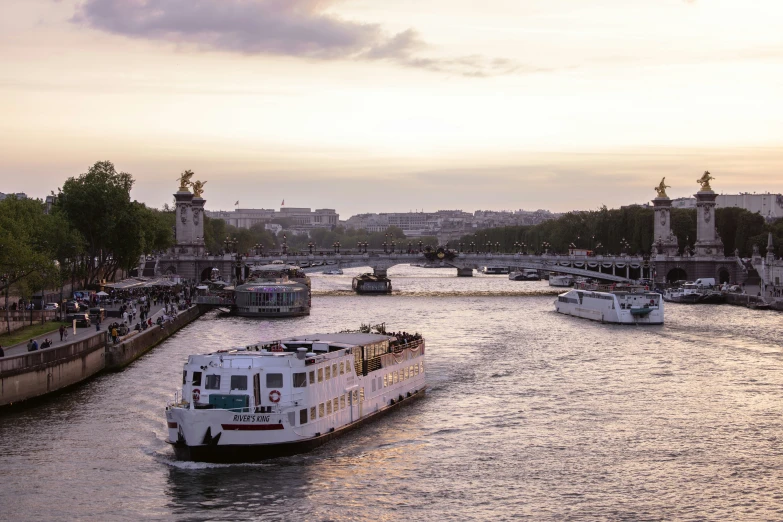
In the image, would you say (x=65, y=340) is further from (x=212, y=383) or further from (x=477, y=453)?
(x=477, y=453)

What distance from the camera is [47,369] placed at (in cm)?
3422

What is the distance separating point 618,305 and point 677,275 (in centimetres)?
3462

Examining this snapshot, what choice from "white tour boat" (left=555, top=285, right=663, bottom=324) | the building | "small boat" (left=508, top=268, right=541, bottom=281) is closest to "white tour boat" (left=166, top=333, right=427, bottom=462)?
"white tour boat" (left=555, top=285, right=663, bottom=324)

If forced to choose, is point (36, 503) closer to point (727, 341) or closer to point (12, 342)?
point (12, 342)

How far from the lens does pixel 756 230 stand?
100m

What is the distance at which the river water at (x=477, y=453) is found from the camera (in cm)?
2377

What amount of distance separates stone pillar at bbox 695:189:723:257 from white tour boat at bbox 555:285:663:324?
26499 mm

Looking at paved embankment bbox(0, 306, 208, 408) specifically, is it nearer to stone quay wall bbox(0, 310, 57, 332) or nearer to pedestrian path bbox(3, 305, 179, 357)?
pedestrian path bbox(3, 305, 179, 357)

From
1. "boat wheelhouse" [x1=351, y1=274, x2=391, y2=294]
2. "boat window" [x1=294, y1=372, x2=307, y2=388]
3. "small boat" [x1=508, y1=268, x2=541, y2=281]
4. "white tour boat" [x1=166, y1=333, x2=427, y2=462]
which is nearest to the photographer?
"white tour boat" [x1=166, y1=333, x2=427, y2=462]

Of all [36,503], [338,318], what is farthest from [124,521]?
[338,318]

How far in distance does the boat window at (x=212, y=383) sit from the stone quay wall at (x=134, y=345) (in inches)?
583

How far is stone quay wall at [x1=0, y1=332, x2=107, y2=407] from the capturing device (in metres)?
31.8

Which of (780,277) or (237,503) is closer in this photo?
(237,503)

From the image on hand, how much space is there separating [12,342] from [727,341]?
2833 centimetres
